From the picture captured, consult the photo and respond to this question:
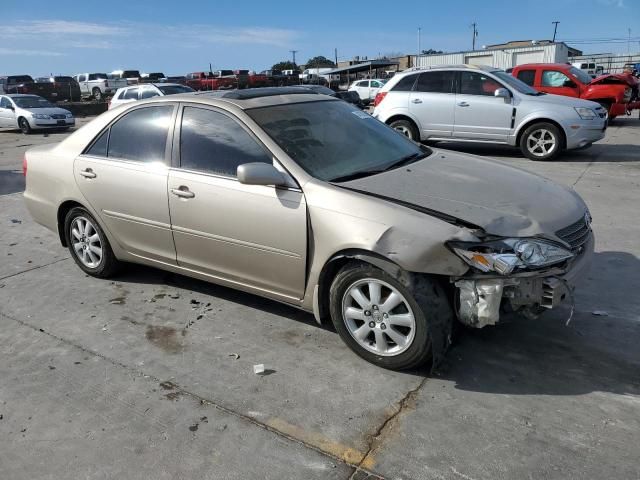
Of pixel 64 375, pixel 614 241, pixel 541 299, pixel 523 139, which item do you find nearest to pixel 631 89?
pixel 523 139

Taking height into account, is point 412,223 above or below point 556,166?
above

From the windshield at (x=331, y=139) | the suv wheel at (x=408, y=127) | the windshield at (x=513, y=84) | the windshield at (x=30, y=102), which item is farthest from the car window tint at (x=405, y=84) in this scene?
the windshield at (x=30, y=102)

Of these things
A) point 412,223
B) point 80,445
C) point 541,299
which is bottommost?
point 80,445

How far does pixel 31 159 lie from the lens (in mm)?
5094

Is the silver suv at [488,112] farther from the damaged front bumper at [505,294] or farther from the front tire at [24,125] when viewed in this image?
the front tire at [24,125]

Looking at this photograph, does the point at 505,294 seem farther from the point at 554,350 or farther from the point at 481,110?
the point at 481,110

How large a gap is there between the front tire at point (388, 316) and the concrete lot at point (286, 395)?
0.14 metres

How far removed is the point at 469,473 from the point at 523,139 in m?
8.97

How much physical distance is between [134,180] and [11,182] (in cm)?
740

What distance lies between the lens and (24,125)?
1997cm

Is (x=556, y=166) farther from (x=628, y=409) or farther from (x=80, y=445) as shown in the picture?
(x=80, y=445)

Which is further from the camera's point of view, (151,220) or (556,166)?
(556,166)

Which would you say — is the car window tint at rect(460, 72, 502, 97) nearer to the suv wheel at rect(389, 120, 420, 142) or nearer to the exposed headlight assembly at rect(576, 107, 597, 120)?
the suv wheel at rect(389, 120, 420, 142)

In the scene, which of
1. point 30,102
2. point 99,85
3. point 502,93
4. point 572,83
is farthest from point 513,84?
point 99,85
